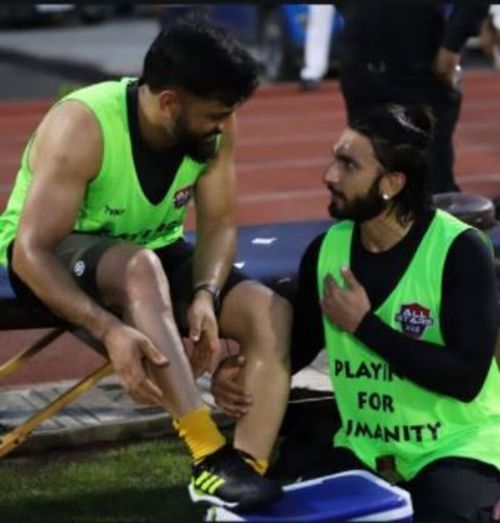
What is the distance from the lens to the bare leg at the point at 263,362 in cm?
387

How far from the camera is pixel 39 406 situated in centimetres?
554

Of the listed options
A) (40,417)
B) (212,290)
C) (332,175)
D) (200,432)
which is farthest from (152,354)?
(40,417)

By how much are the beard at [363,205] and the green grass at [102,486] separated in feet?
3.96

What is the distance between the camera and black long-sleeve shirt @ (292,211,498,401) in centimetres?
370

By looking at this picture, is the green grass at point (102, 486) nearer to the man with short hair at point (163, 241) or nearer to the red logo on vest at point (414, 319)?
the man with short hair at point (163, 241)

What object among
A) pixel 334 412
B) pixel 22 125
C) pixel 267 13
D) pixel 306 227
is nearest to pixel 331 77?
pixel 267 13

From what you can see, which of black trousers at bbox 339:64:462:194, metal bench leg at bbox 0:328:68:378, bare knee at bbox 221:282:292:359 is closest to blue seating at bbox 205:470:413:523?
bare knee at bbox 221:282:292:359

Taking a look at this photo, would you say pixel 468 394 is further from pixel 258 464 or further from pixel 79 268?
pixel 79 268

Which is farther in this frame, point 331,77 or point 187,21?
point 331,77

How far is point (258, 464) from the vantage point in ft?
12.5

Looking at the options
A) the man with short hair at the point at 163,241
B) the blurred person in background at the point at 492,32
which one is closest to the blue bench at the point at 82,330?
the man with short hair at the point at 163,241

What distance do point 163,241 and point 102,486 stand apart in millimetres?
939

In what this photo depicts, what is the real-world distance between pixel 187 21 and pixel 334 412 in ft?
3.83

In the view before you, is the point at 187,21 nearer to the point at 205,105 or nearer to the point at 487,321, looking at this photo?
the point at 205,105
